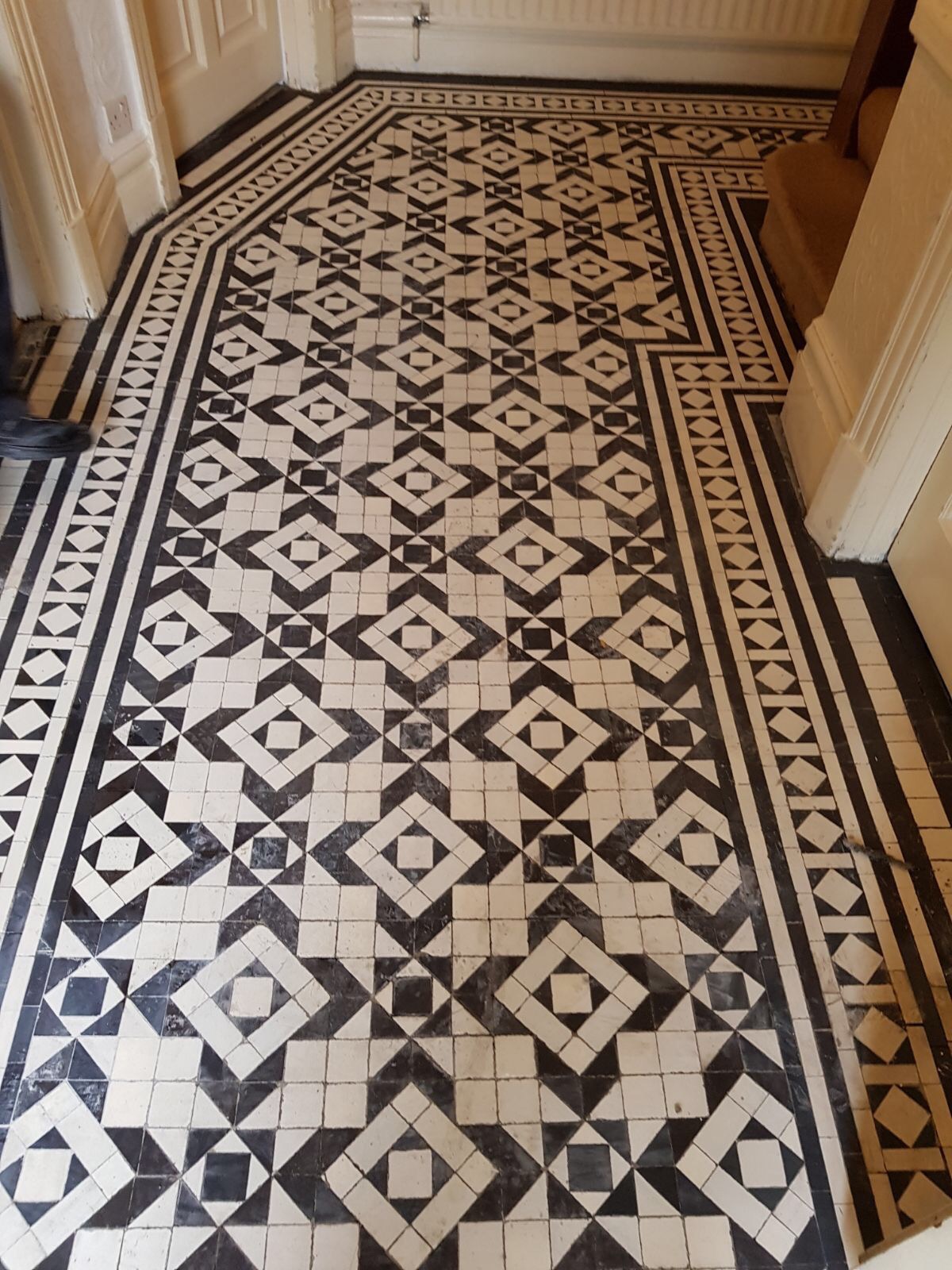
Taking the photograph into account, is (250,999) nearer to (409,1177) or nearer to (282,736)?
(409,1177)

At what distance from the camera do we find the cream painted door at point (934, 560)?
1718mm

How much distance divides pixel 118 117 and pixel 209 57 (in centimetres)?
55

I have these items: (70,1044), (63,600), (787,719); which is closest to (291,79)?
(63,600)

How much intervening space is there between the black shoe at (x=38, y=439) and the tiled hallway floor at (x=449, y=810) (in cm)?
5

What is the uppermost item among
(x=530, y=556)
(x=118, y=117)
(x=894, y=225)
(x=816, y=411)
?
(x=894, y=225)

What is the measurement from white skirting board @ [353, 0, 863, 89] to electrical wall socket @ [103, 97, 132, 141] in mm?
1116

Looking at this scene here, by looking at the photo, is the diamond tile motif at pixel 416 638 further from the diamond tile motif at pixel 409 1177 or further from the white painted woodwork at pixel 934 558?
the white painted woodwork at pixel 934 558

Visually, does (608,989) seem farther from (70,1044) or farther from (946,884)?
(70,1044)

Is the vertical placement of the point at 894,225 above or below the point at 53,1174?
above

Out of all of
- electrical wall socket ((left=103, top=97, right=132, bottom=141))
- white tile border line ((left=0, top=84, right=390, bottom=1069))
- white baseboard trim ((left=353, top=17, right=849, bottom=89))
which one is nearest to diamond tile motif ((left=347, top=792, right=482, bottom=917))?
white tile border line ((left=0, top=84, right=390, bottom=1069))

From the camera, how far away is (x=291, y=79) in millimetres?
3197

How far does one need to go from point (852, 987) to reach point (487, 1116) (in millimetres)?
524

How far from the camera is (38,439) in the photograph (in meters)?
1.96

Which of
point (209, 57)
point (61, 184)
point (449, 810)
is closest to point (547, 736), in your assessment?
point (449, 810)
